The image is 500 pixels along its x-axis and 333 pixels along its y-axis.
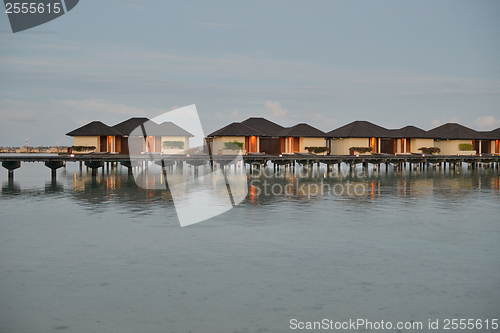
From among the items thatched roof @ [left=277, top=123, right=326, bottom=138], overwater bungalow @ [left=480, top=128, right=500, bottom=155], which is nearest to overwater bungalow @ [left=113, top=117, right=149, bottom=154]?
thatched roof @ [left=277, top=123, right=326, bottom=138]

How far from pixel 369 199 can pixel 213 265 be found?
17149mm

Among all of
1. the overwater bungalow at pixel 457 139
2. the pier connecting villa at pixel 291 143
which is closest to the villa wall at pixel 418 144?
the pier connecting villa at pixel 291 143

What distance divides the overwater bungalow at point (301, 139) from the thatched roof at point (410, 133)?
10557mm

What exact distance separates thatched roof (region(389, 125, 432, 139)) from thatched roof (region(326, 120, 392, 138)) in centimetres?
121

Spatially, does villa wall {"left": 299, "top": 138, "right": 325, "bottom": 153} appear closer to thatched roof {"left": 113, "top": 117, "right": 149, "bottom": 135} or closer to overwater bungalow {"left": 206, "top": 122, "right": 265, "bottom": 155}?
overwater bungalow {"left": 206, "top": 122, "right": 265, "bottom": 155}

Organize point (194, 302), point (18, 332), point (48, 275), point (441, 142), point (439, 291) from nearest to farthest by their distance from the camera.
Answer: point (18, 332) < point (194, 302) < point (439, 291) < point (48, 275) < point (441, 142)

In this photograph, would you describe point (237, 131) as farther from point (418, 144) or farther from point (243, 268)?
point (243, 268)

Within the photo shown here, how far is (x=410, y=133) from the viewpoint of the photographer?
206 ft

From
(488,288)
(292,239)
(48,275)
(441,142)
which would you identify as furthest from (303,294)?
(441,142)

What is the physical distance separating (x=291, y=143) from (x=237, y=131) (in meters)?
7.48

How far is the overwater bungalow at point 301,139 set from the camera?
2269 inches

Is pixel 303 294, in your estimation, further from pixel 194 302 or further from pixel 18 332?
pixel 18 332

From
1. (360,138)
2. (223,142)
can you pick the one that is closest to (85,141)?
(223,142)

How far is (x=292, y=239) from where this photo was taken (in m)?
A: 16.3
